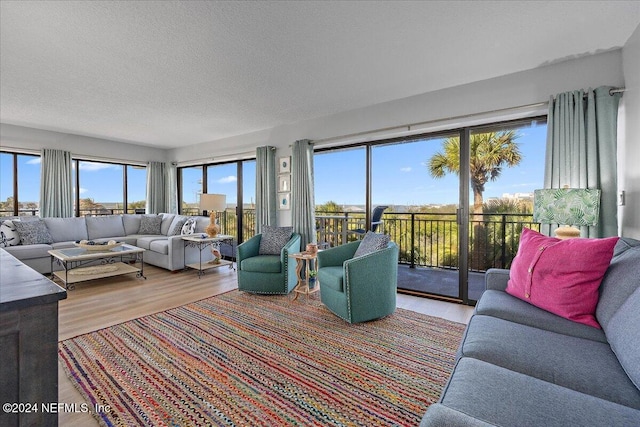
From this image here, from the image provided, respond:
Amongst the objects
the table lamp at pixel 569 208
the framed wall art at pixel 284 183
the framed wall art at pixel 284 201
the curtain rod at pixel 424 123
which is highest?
the curtain rod at pixel 424 123

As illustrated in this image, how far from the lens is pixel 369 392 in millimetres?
1759

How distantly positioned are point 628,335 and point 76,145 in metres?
7.29

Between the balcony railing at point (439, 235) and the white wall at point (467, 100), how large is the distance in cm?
97

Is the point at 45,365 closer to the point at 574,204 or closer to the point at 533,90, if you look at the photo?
the point at 574,204

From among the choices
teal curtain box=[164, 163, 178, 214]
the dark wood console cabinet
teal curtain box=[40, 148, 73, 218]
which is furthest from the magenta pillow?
teal curtain box=[40, 148, 73, 218]

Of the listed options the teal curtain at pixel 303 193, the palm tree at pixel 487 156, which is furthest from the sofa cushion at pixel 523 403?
the teal curtain at pixel 303 193

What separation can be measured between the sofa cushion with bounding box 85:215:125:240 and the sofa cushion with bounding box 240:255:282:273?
3.48 metres

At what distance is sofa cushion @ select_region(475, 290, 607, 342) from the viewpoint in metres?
1.50

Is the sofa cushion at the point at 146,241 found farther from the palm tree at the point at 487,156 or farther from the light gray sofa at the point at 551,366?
the light gray sofa at the point at 551,366

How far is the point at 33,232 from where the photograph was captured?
4445mm

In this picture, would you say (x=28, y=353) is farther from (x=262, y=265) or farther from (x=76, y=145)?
(x=76, y=145)

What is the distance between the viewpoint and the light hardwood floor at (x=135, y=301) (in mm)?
2664

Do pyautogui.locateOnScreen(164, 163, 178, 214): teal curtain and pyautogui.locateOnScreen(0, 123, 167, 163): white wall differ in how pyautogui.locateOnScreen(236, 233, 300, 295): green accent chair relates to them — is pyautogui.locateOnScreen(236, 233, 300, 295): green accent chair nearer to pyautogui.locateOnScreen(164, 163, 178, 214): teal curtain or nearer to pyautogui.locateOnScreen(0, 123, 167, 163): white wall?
pyautogui.locateOnScreen(164, 163, 178, 214): teal curtain

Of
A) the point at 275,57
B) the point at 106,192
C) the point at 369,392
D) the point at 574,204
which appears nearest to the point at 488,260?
the point at 574,204
